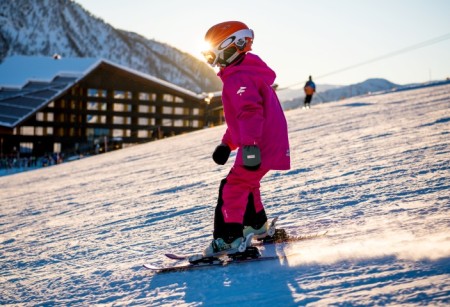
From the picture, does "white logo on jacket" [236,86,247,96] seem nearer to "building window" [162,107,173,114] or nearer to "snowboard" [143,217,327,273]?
"snowboard" [143,217,327,273]

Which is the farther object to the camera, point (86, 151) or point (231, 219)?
point (86, 151)

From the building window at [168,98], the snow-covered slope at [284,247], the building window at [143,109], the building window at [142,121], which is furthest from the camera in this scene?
the building window at [168,98]

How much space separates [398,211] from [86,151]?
129 ft

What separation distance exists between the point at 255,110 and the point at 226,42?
1.58ft

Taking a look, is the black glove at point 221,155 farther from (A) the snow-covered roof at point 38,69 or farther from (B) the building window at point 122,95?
(B) the building window at point 122,95

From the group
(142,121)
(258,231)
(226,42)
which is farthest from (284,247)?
(142,121)

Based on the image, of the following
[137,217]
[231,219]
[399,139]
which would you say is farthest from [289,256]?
[399,139]

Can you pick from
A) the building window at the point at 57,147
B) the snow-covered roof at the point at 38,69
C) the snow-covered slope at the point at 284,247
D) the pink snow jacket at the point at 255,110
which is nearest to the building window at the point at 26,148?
the building window at the point at 57,147

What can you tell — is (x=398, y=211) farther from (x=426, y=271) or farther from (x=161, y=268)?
(x=161, y=268)

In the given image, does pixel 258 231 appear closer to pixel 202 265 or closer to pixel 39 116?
pixel 202 265

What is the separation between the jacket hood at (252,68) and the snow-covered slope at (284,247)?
0.93m

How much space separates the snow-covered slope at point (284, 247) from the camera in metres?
1.71

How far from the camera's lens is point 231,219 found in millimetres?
2400

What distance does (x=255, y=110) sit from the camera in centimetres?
231
